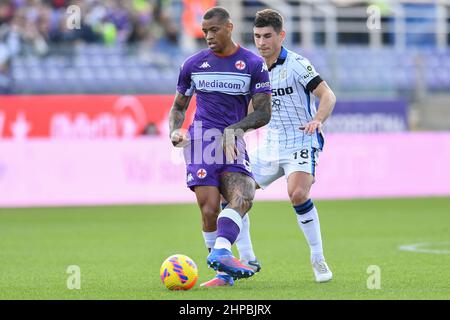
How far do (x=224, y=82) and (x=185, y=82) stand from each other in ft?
1.24

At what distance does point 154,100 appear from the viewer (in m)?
21.5

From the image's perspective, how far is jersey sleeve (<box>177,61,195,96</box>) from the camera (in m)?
8.84

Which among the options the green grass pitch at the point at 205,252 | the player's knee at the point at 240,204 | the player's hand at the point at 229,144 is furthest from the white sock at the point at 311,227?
the player's hand at the point at 229,144

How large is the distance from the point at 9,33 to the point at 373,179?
8025mm

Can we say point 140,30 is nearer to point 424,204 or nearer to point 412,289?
point 424,204

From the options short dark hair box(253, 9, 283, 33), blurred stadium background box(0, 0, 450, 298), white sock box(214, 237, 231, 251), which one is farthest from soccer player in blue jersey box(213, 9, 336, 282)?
blurred stadium background box(0, 0, 450, 298)

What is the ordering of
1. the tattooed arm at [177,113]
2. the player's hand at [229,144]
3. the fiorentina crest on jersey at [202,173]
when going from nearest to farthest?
the player's hand at [229,144], the fiorentina crest on jersey at [202,173], the tattooed arm at [177,113]

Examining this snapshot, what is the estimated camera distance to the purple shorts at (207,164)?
8680 millimetres

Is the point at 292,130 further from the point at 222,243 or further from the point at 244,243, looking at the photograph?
the point at 222,243

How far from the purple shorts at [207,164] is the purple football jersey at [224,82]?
0.17 m

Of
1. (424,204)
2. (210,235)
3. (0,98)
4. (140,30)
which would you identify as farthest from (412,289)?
(140,30)

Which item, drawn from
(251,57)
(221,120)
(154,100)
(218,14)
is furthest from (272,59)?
(154,100)

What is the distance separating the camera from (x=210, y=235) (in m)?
8.93

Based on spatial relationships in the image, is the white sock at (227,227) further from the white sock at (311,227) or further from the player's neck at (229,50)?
the player's neck at (229,50)
